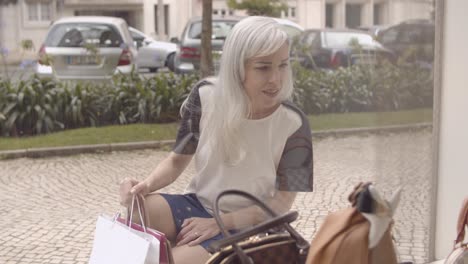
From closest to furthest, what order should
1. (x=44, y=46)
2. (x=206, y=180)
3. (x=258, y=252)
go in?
(x=258, y=252), (x=206, y=180), (x=44, y=46)

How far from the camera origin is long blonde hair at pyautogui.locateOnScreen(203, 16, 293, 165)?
235 centimetres

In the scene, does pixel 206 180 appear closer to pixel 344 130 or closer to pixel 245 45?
pixel 245 45

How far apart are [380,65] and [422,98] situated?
0.58 metres

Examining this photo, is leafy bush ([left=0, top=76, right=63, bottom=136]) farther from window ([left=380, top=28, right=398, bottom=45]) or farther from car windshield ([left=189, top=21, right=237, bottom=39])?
window ([left=380, top=28, right=398, bottom=45])

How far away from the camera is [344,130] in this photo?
970 cm

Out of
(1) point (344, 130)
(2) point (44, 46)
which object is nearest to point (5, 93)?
(2) point (44, 46)

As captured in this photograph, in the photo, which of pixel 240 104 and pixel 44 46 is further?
pixel 44 46

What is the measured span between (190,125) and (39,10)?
79.9ft

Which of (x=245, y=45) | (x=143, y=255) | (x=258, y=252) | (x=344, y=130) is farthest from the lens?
(x=344, y=130)

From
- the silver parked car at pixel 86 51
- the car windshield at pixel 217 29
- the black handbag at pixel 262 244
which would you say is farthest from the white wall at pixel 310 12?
the black handbag at pixel 262 244

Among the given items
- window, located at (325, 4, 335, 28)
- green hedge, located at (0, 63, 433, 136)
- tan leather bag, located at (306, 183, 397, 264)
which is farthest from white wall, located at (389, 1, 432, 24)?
window, located at (325, 4, 335, 28)

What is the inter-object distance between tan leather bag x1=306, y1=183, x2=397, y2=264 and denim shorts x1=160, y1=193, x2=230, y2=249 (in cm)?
88

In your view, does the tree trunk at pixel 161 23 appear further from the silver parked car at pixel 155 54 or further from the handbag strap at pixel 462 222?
the handbag strap at pixel 462 222

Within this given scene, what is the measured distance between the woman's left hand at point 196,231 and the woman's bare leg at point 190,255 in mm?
26
